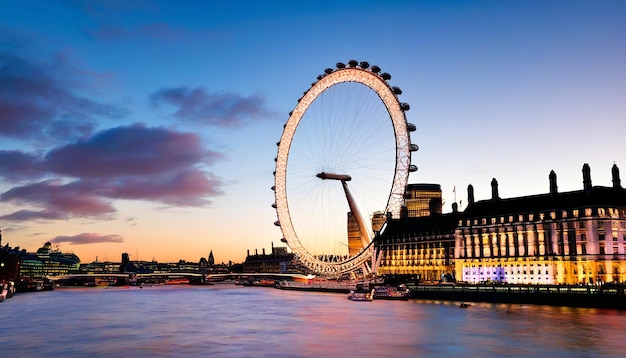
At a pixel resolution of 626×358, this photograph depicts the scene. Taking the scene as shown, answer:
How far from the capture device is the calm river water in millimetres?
45375

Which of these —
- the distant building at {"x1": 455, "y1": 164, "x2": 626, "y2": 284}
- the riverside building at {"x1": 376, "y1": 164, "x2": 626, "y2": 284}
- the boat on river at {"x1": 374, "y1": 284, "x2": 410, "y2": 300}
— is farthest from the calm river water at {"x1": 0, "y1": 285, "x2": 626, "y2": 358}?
the boat on river at {"x1": 374, "y1": 284, "x2": 410, "y2": 300}

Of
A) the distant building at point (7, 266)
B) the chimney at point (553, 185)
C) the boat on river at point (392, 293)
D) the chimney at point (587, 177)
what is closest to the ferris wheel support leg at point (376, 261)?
the boat on river at point (392, 293)

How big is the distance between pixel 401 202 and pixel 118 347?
5833cm

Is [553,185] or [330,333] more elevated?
[553,185]

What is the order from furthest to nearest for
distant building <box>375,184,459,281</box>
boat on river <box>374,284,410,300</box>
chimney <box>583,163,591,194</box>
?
1. distant building <box>375,184,459,281</box>
2. boat on river <box>374,284,410,300</box>
3. chimney <box>583,163,591,194</box>

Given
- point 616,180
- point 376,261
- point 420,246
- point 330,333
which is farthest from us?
point 420,246

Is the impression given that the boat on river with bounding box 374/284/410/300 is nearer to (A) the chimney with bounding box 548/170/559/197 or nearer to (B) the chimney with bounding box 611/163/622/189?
(A) the chimney with bounding box 548/170/559/197

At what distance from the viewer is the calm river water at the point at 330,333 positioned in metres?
45.4

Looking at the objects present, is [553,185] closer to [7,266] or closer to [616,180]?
[616,180]

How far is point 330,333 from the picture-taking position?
5672 cm

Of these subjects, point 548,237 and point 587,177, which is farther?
point 548,237

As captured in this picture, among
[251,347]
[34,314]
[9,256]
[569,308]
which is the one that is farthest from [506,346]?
[9,256]

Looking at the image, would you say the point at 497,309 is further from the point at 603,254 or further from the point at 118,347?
the point at 118,347

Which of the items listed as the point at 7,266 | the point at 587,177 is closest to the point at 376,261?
the point at 587,177
